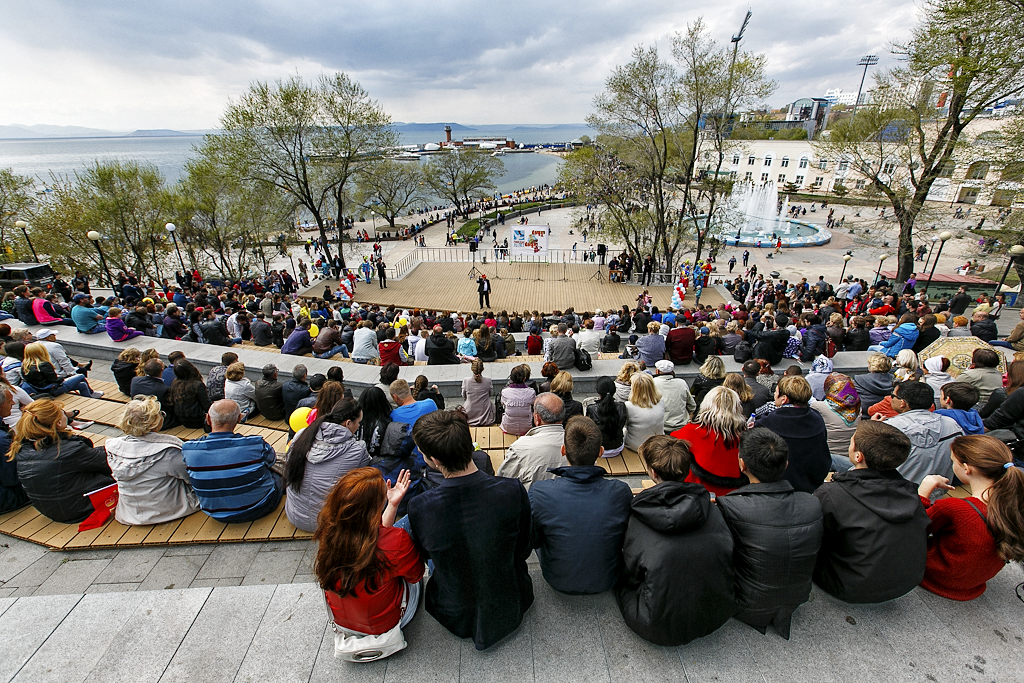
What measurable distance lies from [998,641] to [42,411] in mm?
6548

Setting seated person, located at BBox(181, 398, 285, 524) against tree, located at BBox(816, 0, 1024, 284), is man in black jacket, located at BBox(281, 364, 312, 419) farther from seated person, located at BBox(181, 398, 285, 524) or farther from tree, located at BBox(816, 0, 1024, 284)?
tree, located at BBox(816, 0, 1024, 284)

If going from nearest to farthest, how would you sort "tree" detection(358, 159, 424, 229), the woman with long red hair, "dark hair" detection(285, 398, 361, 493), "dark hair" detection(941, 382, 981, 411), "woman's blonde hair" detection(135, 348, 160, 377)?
1. the woman with long red hair
2. "dark hair" detection(285, 398, 361, 493)
3. "dark hair" detection(941, 382, 981, 411)
4. "woman's blonde hair" detection(135, 348, 160, 377)
5. "tree" detection(358, 159, 424, 229)

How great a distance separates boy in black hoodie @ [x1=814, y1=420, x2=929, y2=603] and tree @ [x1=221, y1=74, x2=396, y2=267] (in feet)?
89.3

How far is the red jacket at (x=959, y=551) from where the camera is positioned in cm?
248

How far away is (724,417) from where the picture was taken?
333 centimetres

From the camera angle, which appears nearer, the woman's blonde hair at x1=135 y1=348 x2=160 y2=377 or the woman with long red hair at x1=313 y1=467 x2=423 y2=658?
the woman with long red hair at x1=313 y1=467 x2=423 y2=658

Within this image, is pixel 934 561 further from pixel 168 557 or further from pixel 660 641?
pixel 168 557

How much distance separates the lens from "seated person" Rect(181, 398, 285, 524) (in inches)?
130

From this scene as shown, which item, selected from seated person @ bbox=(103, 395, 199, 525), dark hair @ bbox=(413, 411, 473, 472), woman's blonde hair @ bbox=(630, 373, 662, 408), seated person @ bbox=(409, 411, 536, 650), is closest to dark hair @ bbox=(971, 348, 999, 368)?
woman's blonde hair @ bbox=(630, 373, 662, 408)

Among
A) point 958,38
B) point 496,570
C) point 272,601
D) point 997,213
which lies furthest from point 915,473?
point 997,213

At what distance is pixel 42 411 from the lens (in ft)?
10.4

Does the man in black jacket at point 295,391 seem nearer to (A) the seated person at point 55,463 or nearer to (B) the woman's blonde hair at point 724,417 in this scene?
(A) the seated person at point 55,463

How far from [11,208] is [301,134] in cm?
1466

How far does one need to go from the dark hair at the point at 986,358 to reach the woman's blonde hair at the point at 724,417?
4.65m
